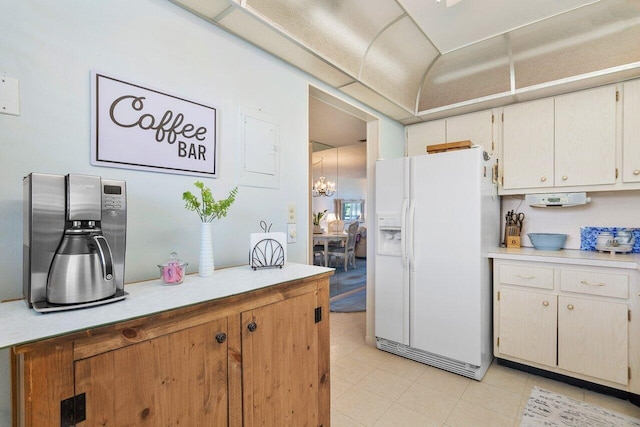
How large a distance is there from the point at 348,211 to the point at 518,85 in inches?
276

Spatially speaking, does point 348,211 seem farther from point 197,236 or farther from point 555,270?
point 197,236

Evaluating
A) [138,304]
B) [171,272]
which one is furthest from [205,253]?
[138,304]

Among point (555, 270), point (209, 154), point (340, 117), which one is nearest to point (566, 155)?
point (555, 270)

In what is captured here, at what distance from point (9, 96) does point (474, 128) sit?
3198mm

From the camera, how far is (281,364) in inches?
48.8

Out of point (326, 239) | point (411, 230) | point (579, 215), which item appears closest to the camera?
point (411, 230)

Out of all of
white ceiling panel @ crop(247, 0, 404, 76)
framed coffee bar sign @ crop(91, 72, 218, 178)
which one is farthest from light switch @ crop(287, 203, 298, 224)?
white ceiling panel @ crop(247, 0, 404, 76)

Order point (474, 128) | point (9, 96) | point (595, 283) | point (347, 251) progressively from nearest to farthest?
point (9, 96), point (595, 283), point (474, 128), point (347, 251)

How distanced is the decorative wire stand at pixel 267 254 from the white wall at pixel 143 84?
0.74 ft

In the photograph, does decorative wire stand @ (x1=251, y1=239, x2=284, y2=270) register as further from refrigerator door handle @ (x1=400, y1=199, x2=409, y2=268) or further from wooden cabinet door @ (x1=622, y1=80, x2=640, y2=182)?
wooden cabinet door @ (x1=622, y1=80, x2=640, y2=182)

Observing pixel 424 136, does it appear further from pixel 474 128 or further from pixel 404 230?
pixel 404 230

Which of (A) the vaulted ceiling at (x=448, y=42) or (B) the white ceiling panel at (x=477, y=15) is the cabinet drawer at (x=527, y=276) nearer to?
(A) the vaulted ceiling at (x=448, y=42)

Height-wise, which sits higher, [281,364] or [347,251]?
[281,364]

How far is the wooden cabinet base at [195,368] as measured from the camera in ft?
2.35
